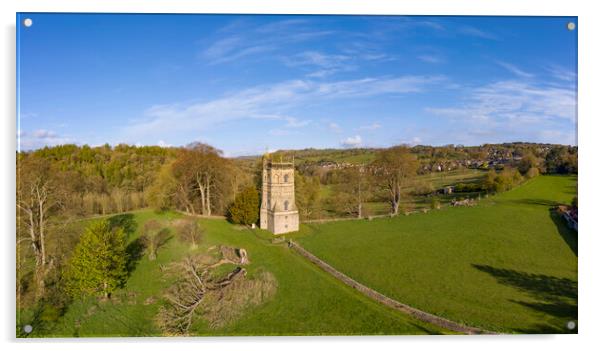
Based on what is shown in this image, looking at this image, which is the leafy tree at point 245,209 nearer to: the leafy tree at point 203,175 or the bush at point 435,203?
the leafy tree at point 203,175

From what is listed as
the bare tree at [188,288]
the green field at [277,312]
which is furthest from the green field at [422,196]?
the bare tree at [188,288]

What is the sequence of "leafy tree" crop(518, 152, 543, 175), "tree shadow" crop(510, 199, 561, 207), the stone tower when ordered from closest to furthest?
"tree shadow" crop(510, 199, 561, 207)
"leafy tree" crop(518, 152, 543, 175)
the stone tower

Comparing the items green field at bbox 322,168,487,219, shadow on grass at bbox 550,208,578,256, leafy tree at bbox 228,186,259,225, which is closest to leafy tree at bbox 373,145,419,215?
green field at bbox 322,168,487,219

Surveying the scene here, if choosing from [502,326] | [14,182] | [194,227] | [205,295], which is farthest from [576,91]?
[14,182]

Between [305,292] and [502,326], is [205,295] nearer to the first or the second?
→ [305,292]

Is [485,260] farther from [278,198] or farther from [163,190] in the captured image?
[163,190]

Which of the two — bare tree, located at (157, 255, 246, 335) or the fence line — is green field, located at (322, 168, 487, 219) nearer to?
the fence line
